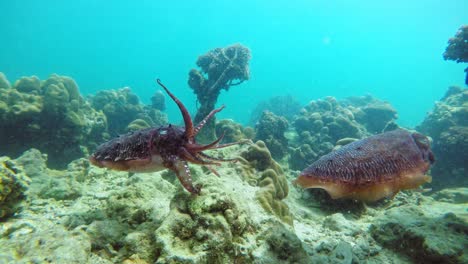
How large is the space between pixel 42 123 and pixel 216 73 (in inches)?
298

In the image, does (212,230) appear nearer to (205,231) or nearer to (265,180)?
(205,231)

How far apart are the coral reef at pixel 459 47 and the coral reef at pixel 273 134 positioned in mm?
6078

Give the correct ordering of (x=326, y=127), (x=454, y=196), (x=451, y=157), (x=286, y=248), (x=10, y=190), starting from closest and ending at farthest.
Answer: (x=286, y=248) → (x=10, y=190) → (x=454, y=196) → (x=451, y=157) → (x=326, y=127)

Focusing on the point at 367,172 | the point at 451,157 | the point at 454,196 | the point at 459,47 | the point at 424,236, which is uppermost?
the point at 459,47

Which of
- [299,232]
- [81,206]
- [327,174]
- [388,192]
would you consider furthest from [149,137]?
[388,192]

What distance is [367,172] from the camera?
155 inches

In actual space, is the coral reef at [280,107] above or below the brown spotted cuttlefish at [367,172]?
above

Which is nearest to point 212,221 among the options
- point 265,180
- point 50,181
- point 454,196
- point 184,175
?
point 184,175

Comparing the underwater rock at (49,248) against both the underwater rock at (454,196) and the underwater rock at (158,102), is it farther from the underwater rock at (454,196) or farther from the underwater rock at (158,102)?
the underwater rock at (158,102)

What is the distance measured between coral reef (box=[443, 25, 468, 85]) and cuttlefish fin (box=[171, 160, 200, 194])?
28.2ft

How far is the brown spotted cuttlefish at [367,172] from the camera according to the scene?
387cm

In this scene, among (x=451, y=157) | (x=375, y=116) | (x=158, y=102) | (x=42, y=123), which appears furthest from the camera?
(x=158, y=102)

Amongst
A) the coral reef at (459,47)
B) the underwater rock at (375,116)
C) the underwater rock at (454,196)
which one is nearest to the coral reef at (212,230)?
the underwater rock at (454,196)

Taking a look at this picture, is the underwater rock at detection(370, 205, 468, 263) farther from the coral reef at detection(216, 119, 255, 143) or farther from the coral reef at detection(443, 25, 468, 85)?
the coral reef at detection(216, 119, 255, 143)
